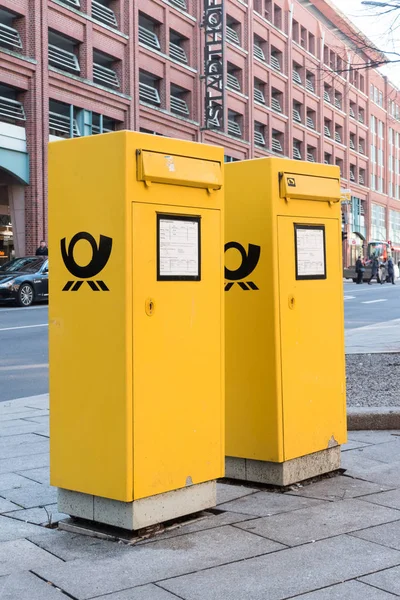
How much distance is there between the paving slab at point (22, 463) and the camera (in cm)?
539

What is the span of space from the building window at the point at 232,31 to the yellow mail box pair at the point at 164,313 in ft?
151

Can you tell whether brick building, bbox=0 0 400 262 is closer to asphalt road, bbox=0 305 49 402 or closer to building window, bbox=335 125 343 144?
building window, bbox=335 125 343 144

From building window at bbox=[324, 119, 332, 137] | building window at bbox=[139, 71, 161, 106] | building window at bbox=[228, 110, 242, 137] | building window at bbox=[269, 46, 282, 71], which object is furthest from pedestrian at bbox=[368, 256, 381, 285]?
building window at bbox=[324, 119, 332, 137]

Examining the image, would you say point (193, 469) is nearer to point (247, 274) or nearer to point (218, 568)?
point (218, 568)

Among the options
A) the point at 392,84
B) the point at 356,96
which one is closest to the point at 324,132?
the point at 356,96

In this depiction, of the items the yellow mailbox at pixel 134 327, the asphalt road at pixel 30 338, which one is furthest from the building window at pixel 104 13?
the yellow mailbox at pixel 134 327

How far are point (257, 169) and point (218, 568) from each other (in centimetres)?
229

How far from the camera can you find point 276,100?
187 ft

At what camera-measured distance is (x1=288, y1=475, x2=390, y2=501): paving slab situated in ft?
15.5

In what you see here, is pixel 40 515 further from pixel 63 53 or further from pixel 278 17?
pixel 278 17

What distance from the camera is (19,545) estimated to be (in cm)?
382

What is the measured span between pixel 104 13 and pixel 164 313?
35386 millimetres

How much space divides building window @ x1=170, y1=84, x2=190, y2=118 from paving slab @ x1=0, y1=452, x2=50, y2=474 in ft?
127

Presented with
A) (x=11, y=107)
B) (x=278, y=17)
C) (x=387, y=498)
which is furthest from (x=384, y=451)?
(x=278, y=17)
